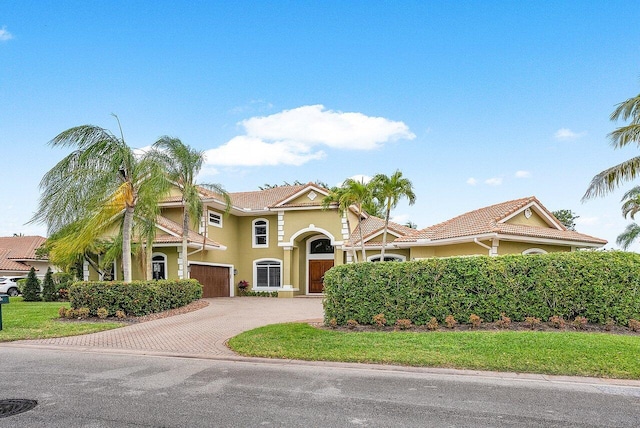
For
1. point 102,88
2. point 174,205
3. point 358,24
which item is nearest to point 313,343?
point 358,24

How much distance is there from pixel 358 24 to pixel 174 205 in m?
15.0

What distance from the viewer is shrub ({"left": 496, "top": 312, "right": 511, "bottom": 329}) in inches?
429

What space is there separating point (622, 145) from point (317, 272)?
17.9 meters

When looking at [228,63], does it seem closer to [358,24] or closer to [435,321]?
[358,24]

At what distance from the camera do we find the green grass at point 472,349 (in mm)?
7766

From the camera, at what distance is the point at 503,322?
10922 millimetres

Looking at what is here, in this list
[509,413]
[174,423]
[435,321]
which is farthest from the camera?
[435,321]

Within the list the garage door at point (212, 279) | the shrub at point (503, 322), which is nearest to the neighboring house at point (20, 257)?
the garage door at point (212, 279)

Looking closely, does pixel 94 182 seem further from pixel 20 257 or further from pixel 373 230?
pixel 20 257

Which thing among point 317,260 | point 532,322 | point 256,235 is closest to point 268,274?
point 256,235

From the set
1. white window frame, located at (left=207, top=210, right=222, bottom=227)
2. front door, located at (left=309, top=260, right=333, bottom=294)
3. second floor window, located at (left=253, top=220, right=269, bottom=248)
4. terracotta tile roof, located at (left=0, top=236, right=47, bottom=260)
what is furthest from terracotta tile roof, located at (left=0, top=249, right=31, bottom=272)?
front door, located at (left=309, top=260, right=333, bottom=294)

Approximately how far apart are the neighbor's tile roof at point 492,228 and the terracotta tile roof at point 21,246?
36.4 m

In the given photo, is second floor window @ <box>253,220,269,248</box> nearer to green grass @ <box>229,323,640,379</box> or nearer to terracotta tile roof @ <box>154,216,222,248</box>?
terracotta tile roof @ <box>154,216,222,248</box>

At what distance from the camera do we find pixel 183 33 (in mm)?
13945
